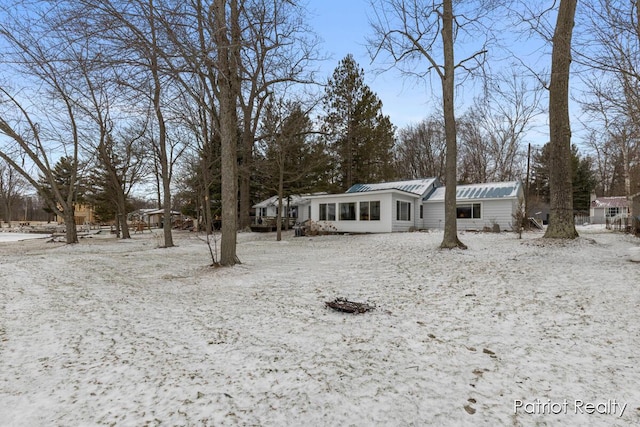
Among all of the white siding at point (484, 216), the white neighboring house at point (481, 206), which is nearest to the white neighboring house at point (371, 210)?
the white siding at point (484, 216)

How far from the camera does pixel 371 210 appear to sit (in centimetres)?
1808

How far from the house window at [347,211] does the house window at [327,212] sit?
0.55m

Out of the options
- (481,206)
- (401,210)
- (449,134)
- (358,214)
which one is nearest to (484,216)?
(481,206)

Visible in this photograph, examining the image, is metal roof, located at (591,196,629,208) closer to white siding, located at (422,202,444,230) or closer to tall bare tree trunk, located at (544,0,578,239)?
white siding, located at (422,202,444,230)

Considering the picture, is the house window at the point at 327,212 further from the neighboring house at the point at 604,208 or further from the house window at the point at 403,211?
the neighboring house at the point at 604,208

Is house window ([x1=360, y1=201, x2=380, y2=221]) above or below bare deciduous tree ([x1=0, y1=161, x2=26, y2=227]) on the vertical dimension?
below

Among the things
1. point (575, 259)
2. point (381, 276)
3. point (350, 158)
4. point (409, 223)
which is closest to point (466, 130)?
point (350, 158)

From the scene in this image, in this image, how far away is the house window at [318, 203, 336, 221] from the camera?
1966 cm

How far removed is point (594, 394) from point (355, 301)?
8.77 ft

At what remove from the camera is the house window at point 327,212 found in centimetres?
1966

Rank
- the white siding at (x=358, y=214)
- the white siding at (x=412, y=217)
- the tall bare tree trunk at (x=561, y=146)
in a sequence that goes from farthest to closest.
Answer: the white siding at (x=412, y=217)
the white siding at (x=358, y=214)
the tall bare tree trunk at (x=561, y=146)

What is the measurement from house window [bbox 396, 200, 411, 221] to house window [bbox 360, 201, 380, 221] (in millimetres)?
1201

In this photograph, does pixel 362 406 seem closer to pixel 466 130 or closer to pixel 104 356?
pixel 104 356

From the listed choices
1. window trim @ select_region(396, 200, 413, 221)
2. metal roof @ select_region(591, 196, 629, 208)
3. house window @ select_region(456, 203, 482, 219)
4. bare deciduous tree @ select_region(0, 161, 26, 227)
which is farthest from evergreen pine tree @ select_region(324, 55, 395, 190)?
bare deciduous tree @ select_region(0, 161, 26, 227)
